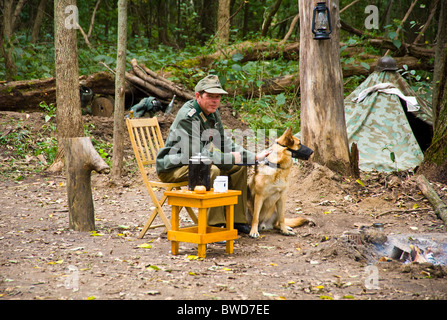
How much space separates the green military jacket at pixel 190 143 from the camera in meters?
4.68

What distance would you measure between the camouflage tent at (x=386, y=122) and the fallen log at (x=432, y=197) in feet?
3.14

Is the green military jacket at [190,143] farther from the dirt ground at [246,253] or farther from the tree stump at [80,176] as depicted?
the dirt ground at [246,253]

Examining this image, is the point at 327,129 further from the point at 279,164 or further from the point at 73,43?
the point at 73,43

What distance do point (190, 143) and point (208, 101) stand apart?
49 cm

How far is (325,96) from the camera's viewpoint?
6887 millimetres

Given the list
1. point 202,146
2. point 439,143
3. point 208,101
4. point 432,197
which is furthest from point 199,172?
point 439,143

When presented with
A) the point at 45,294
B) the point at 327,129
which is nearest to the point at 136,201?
the point at 327,129

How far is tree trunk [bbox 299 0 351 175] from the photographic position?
6.88 m

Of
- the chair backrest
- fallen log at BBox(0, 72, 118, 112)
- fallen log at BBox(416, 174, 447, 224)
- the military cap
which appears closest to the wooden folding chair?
the chair backrest

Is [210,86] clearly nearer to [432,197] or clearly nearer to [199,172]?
[199,172]

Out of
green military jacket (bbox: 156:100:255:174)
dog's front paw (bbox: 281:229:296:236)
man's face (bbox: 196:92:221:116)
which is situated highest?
man's face (bbox: 196:92:221:116)

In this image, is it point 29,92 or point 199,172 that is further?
point 29,92

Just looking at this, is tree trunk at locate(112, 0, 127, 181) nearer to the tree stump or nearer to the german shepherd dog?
the tree stump

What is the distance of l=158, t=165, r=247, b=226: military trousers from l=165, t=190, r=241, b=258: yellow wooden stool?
1.01 ft
